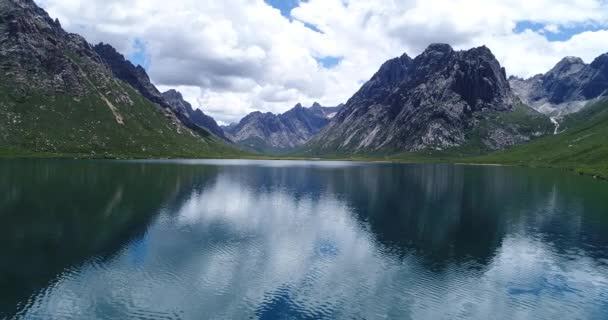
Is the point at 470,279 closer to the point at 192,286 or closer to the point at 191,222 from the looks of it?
the point at 192,286

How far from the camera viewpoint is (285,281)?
50.2m

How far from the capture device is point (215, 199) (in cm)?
11531

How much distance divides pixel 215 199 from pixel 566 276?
86339 mm

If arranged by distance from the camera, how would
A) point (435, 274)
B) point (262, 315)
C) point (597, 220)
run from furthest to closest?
point (597, 220) → point (435, 274) → point (262, 315)

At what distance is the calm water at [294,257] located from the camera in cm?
4256

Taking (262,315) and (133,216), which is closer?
(262,315)

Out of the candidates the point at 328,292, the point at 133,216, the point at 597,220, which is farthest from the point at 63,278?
the point at 597,220

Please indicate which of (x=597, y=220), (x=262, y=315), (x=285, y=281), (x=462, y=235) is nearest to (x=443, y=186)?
(x=597, y=220)

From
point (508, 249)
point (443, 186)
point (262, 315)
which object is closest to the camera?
point (262, 315)

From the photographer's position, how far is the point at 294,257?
6069 cm

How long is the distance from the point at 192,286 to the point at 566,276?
48811 millimetres

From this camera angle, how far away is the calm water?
4256 cm

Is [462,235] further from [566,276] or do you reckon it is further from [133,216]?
[133,216]

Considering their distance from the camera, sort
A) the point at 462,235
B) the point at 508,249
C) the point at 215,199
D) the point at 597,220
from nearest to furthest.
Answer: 1. the point at 508,249
2. the point at 462,235
3. the point at 597,220
4. the point at 215,199
